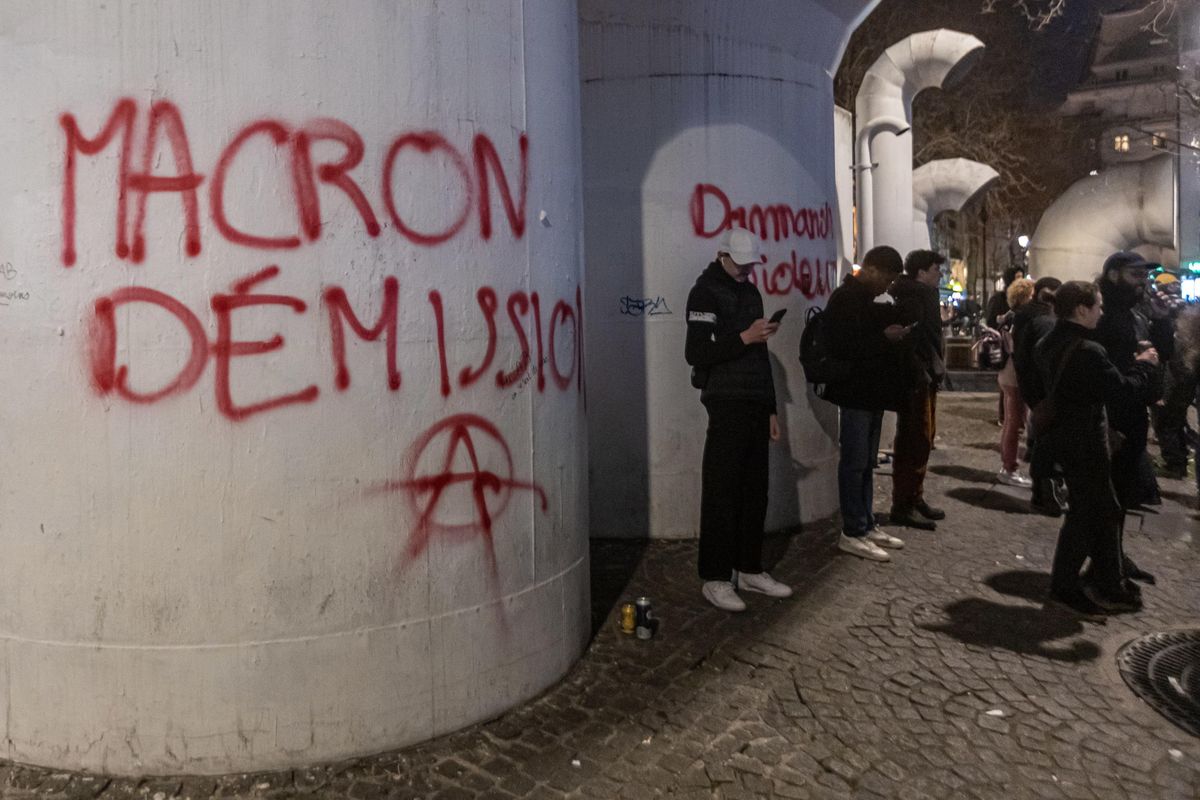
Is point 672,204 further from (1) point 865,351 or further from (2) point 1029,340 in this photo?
(2) point 1029,340

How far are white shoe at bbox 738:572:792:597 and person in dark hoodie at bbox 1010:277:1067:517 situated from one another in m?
1.49

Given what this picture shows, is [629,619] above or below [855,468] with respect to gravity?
below

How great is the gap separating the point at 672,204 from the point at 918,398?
2294 millimetres

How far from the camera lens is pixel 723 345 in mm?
4664

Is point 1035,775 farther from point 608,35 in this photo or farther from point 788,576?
point 608,35

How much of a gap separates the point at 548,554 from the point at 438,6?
2165 millimetres

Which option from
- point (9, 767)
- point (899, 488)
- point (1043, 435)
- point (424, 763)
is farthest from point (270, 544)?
point (899, 488)

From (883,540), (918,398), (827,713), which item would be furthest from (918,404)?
(827,713)

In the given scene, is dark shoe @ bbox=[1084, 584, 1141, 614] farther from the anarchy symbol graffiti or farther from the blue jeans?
the anarchy symbol graffiti

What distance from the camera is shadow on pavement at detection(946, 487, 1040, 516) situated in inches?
282

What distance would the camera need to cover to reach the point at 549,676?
3.83 meters

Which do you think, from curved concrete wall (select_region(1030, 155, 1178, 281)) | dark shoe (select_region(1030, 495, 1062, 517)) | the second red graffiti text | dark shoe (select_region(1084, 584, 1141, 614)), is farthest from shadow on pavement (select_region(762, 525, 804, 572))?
curved concrete wall (select_region(1030, 155, 1178, 281))

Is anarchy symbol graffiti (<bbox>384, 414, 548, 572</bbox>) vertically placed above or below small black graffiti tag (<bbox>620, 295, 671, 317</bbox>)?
below

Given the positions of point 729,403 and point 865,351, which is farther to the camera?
point 865,351
